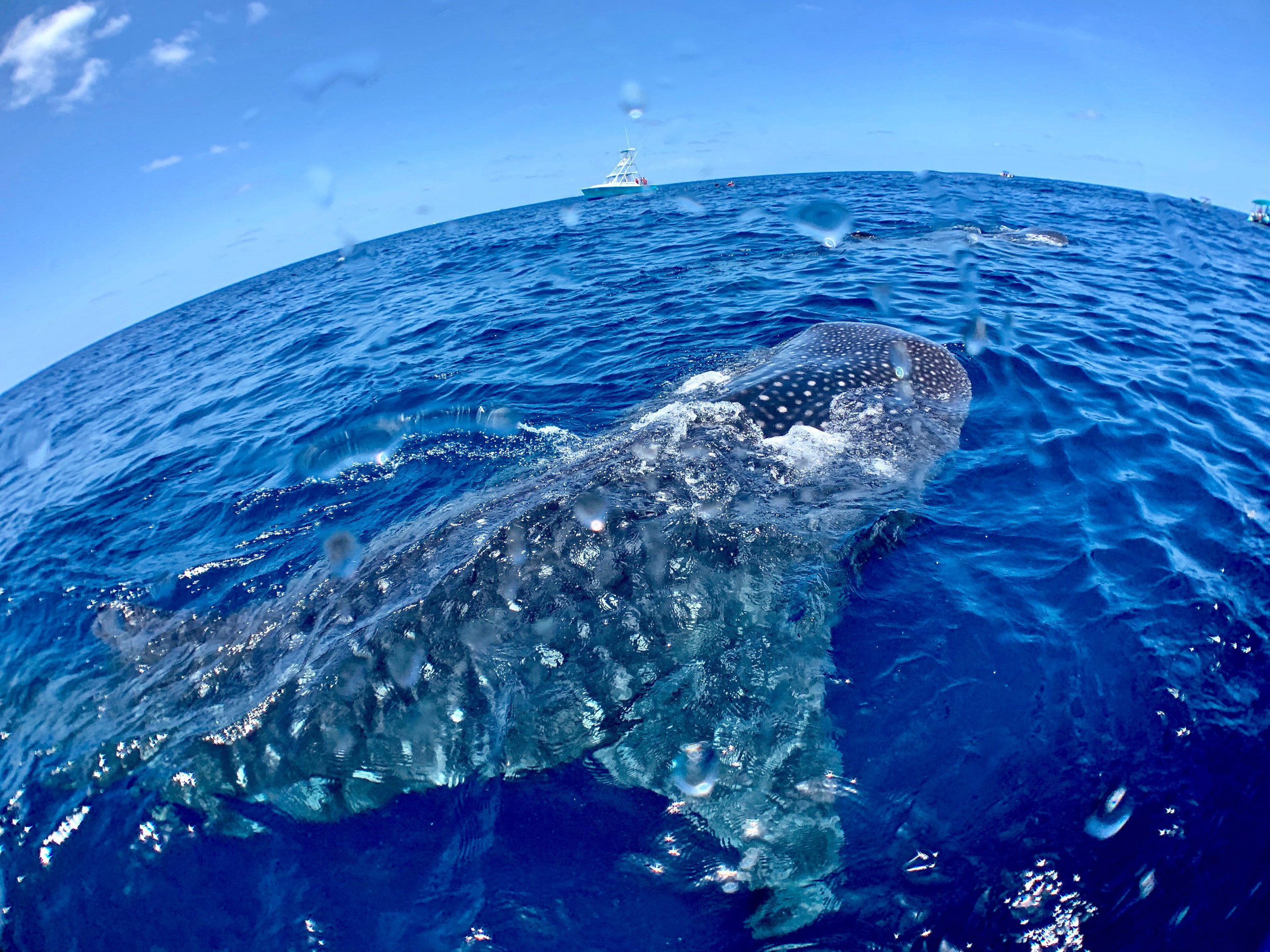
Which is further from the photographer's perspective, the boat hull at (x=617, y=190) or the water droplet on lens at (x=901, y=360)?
the boat hull at (x=617, y=190)

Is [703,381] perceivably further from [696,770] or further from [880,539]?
[696,770]

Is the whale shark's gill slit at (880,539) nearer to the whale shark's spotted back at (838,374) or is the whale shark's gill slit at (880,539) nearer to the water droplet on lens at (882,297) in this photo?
the whale shark's spotted back at (838,374)

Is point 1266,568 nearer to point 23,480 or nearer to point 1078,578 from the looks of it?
point 1078,578

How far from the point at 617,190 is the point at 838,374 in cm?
7210

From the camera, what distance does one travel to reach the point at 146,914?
11.9ft

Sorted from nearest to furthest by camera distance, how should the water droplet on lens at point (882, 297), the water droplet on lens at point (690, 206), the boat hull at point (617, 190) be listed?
the water droplet on lens at point (882, 297) < the water droplet on lens at point (690, 206) < the boat hull at point (617, 190)

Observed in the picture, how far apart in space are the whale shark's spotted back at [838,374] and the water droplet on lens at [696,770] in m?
3.78

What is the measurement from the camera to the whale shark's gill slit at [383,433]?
28.8 ft

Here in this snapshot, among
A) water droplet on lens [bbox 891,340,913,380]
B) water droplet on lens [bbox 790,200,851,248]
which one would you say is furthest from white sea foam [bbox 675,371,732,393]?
water droplet on lens [bbox 790,200,851,248]

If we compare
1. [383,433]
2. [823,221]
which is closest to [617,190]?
[823,221]

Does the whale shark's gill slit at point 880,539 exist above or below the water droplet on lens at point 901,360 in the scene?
below

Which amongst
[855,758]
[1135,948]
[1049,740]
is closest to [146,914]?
[855,758]

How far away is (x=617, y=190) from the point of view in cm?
6988

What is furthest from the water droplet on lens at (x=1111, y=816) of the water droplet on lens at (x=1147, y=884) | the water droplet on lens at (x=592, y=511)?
the water droplet on lens at (x=592, y=511)
